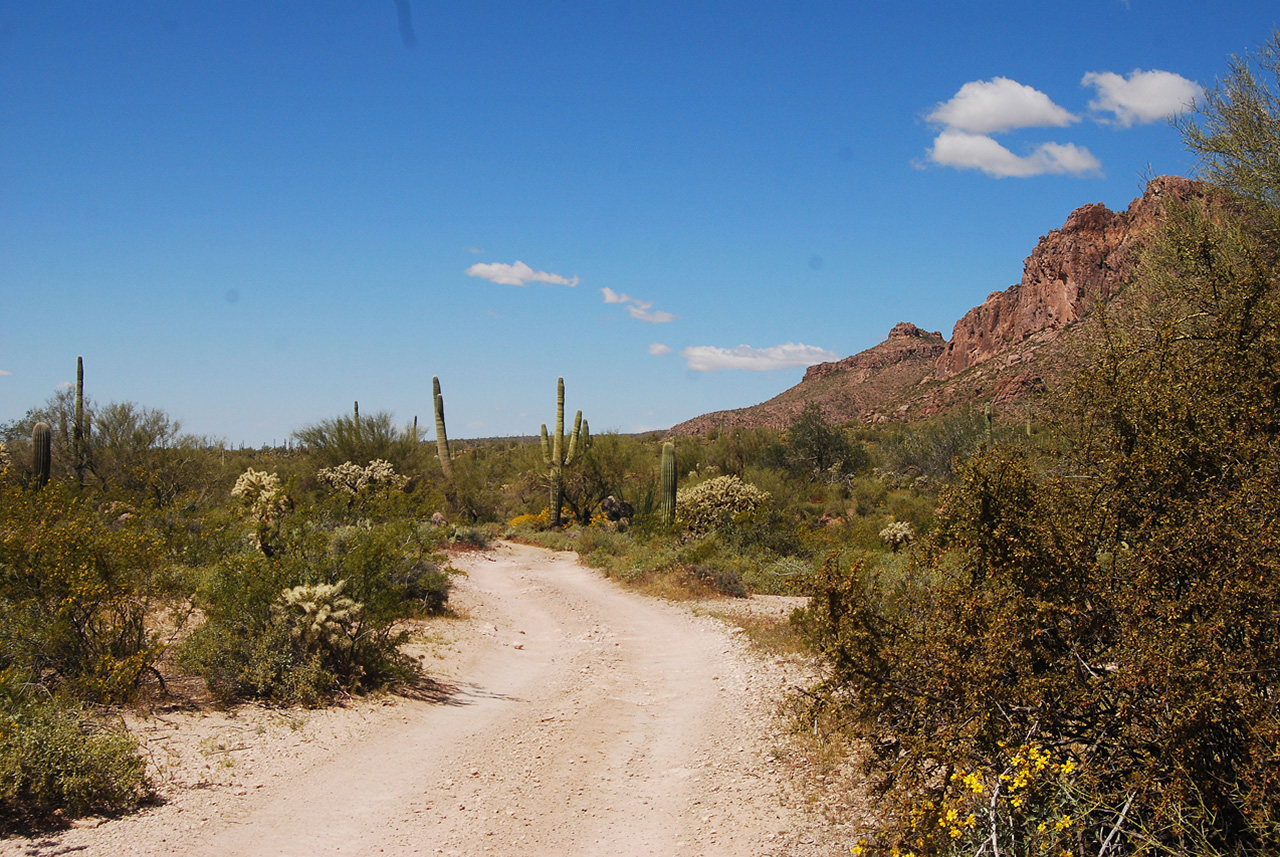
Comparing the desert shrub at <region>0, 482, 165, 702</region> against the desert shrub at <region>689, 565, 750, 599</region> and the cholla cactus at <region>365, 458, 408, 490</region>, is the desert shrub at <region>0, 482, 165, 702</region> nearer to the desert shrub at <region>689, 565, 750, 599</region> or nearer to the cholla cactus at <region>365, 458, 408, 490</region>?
the desert shrub at <region>689, 565, 750, 599</region>

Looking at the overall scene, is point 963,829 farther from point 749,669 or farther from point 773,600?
point 773,600

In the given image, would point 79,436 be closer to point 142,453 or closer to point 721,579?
point 142,453

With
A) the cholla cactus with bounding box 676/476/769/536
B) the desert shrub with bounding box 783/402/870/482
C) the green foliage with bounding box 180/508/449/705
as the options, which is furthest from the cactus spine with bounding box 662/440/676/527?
the green foliage with bounding box 180/508/449/705

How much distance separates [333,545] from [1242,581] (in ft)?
35.9

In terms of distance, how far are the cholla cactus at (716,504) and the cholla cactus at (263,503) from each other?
1000 centimetres

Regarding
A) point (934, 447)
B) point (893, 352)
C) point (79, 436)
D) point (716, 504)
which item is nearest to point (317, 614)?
point (716, 504)

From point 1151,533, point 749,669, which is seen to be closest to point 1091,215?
point 749,669

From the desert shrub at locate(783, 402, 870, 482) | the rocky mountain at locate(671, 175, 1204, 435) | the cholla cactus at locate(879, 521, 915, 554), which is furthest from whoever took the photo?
the rocky mountain at locate(671, 175, 1204, 435)

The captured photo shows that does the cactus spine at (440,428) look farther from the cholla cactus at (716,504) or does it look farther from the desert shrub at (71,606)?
the desert shrub at (71,606)

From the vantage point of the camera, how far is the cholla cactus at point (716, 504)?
2142 cm

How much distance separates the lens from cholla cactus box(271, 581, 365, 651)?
27.7ft

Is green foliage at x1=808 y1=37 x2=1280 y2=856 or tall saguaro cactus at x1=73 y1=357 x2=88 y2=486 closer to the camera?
green foliage at x1=808 y1=37 x2=1280 y2=856

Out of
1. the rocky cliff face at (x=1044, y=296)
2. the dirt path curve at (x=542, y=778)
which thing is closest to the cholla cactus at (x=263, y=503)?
the dirt path curve at (x=542, y=778)

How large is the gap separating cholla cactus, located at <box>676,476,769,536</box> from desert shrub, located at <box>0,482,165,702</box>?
49.9ft
